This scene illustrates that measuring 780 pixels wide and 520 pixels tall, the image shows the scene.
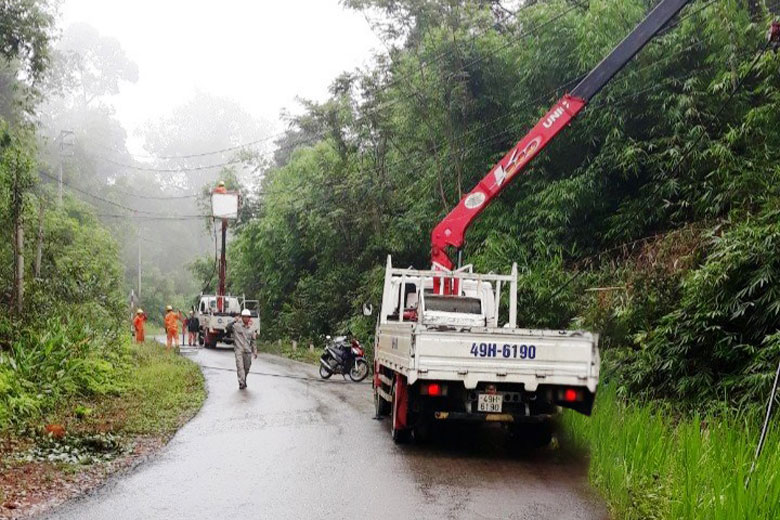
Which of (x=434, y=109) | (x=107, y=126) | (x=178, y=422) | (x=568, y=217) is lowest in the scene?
(x=178, y=422)

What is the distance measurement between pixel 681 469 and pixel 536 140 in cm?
999

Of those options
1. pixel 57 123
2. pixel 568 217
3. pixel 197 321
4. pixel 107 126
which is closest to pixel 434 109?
pixel 568 217

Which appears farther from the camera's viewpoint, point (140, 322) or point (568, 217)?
point (140, 322)

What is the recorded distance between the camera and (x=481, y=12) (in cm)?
2145

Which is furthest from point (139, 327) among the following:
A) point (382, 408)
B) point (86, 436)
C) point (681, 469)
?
point (681, 469)

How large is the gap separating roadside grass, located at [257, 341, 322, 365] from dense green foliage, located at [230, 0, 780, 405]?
201cm

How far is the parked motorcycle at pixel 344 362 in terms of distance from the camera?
64.1 ft

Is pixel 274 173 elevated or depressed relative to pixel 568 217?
elevated

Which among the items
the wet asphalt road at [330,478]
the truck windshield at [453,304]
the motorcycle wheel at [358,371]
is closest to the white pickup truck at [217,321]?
the motorcycle wheel at [358,371]

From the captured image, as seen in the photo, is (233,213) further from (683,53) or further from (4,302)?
(683,53)

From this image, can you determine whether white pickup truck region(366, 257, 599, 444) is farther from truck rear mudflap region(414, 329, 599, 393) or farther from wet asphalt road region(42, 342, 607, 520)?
wet asphalt road region(42, 342, 607, 520)

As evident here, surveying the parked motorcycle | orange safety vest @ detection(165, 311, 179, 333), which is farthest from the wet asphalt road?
orange safety vest @ detection(165, 311, 179, 333)

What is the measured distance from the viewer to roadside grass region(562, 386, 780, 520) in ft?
15.7

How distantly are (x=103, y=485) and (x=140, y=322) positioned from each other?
21.3m
